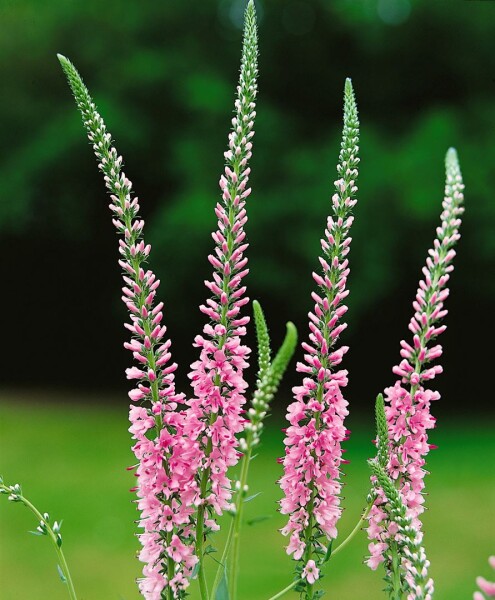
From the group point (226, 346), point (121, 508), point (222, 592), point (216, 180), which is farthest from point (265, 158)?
point (222, 592)

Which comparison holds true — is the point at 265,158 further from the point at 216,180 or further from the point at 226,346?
the point at 226,346

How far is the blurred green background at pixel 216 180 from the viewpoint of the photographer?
1209 centimetres

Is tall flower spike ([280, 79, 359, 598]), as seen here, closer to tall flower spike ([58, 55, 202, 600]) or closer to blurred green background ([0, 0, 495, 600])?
tall flower spike ([58, 55, 202, 600])

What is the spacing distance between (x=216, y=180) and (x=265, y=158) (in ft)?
2.48

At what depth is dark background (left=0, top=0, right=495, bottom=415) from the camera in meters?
12.3

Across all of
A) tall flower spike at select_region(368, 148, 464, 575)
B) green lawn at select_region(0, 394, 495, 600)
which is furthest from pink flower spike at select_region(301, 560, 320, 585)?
green lawn at select_region(0, 394, 495, 600)

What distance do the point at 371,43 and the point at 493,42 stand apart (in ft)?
5.90

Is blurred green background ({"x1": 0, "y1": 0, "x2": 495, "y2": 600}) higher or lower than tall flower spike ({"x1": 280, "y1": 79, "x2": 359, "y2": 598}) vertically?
higher

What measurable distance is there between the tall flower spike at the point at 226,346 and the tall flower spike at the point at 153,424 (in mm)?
38

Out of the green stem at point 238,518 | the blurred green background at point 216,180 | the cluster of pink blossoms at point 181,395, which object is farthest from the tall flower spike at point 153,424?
the blurred green background at point 216,180

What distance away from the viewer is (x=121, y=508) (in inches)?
370

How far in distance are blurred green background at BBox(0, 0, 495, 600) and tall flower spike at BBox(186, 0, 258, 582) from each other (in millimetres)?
8542

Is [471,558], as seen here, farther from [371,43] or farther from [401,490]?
[371,43]

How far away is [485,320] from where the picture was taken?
46.4ft
